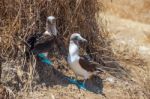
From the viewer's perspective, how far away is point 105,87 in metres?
6.62

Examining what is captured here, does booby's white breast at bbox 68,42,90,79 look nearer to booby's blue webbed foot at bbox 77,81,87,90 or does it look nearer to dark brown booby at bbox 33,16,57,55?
booby's blue webbed foot at bbox 77,81,87,90

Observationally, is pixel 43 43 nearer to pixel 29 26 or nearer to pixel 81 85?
pixel 29 26

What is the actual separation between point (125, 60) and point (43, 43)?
1453 mm

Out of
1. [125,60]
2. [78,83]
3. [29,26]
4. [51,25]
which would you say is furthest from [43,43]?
[125,60]

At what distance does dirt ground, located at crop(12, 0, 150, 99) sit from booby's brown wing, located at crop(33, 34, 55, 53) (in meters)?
0.48

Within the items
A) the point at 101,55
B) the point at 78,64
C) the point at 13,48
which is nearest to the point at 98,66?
the point at 101,55

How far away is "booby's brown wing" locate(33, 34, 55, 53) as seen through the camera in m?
6.41

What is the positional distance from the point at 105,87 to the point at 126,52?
109 cm

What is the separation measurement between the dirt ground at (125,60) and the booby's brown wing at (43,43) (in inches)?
18.8

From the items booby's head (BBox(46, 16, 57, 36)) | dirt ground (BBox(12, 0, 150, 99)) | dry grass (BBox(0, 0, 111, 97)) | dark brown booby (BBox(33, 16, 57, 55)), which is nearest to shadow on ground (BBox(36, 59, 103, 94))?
dirt ground (BBox(12, 0, 150, 99))

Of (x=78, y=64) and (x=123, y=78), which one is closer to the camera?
(x=78, y=64)

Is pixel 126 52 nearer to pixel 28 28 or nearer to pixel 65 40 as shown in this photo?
pixel 65 40

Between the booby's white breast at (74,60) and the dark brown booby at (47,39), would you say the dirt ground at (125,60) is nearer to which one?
the booby's white breast at (74,60)

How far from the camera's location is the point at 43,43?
21.1ft
